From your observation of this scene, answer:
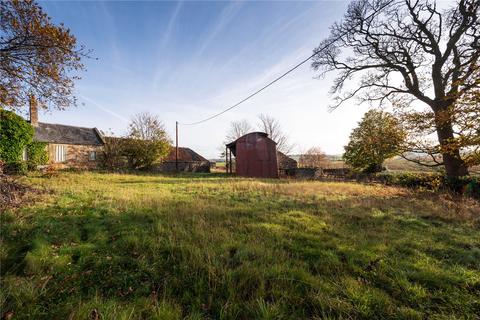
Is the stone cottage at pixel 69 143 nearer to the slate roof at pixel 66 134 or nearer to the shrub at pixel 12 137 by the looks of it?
the slate roof at pixel 66 134

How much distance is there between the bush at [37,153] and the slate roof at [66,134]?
76.2 inches

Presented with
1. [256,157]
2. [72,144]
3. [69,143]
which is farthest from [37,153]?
[256,157]

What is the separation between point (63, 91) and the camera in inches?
316

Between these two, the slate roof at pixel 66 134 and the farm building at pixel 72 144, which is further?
the slate roof at pixel 66 134

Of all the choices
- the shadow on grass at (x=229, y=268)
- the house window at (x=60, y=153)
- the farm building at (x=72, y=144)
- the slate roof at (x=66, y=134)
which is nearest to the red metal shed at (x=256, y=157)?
the farm building at (x=72, y=144)

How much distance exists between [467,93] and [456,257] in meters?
4.60

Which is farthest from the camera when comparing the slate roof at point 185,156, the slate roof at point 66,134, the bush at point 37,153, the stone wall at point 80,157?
the slate roof at point 185,156

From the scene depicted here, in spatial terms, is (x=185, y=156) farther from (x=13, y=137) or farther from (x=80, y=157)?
(x=13, y=137)

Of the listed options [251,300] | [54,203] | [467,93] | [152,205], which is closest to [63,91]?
[54,203]

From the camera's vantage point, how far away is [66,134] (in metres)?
26.5

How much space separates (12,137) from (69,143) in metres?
8.42

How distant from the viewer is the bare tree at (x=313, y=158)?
3896cm

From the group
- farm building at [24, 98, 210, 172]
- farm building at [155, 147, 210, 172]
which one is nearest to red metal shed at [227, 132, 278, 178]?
farm building at [24, 98, 210, 172]

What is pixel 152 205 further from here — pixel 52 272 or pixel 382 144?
pixel 382 144
